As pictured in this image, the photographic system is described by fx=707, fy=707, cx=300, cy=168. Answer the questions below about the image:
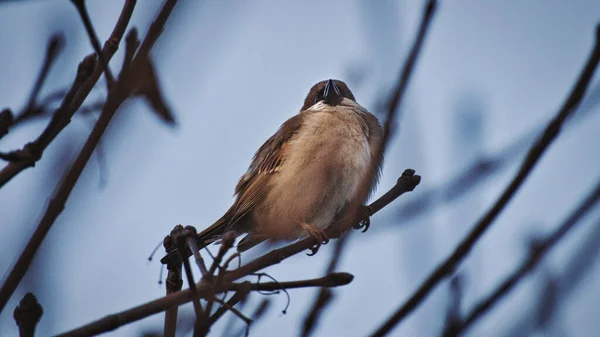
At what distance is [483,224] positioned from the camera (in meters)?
1.78

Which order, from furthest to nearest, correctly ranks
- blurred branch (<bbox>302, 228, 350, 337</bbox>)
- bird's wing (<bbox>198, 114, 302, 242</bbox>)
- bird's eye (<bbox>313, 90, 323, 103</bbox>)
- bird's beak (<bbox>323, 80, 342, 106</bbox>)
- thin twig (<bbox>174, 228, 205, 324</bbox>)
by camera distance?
bird's eye (<bbox>313, 90, 323, 103</bbox>) → bird's beak (<bbox>323, 80, 342, 106</bbox>) → bird's wing (<bbox>198, 114, 302, 242</bbox>) → thin twig (<bbox>174, 228, 205, 324</bbox>) → blurred branch (<bbox>302, 228, 350, 337</bbox>)

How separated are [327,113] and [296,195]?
0.99 m

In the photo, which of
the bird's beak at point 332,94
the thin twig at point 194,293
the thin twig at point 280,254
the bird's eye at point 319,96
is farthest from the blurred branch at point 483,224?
the bird's eye at point 319,96

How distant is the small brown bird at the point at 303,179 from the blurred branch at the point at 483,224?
150 inches

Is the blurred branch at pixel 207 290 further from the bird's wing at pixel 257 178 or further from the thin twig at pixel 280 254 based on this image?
the bird's wing at pixel 257 178

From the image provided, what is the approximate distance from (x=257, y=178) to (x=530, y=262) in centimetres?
457

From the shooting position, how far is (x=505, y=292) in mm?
1822

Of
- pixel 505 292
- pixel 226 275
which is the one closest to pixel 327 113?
pixel 226 275

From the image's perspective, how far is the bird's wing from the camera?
20.0 feet

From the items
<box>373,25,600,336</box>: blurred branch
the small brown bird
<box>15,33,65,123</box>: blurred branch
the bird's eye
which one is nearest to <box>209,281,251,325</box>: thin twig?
<box>373,25,600,336</box>: blurred branch

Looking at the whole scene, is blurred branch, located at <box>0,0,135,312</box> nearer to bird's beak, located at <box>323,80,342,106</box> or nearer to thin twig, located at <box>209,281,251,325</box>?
thin twig, located at <box>209,281,251,325</box>

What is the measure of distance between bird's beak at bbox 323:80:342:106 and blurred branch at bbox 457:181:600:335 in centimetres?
516

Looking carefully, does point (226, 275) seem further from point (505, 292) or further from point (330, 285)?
point (505, 292)

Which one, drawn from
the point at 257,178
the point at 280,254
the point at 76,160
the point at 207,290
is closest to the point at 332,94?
the point at 257,178
